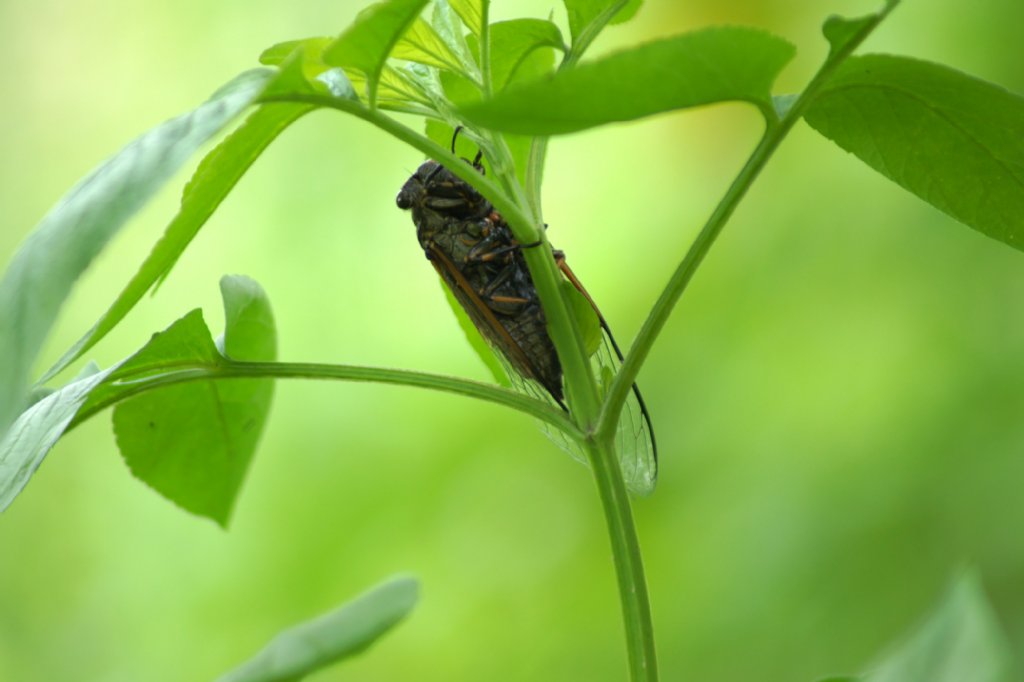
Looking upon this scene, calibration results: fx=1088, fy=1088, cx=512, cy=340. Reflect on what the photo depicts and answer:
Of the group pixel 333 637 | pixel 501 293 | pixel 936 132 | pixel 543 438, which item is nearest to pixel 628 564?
pixel 333 637

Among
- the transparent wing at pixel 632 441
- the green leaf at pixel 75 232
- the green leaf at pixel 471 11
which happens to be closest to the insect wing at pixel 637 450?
the transparent wing at pixel 632 441

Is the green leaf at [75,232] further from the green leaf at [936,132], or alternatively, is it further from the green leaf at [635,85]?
the green leaf at [936,132]

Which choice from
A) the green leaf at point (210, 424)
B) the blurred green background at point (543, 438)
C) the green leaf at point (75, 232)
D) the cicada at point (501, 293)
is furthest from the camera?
the blurred green background at point (543, 438)

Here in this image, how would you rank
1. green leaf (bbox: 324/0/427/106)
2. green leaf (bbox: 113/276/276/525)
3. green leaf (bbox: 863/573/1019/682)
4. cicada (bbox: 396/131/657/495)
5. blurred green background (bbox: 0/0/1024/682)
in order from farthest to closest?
blurred green background (bbox: 0/0/1024/682), cicada (bbox: 396/131/657/495), green leaf (bbox: 113/276/276/525), green leaf (bbox: 863/573/1019/682), green leaf (bbox: 324/0/427/106)

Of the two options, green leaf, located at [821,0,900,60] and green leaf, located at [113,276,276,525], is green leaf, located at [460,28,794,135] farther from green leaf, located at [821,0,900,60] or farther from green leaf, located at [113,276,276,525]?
green leaf, located at [113,276,276,525]

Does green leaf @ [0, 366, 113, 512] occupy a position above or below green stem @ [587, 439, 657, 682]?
above

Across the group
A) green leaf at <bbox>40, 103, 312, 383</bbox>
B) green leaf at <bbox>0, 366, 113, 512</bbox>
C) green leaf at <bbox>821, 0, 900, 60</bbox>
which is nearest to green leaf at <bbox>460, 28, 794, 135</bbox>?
green leaf at <bbox>821, 0, 900, 60</bbox>

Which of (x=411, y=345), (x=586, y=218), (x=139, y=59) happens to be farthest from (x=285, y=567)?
(x=139, y=59)

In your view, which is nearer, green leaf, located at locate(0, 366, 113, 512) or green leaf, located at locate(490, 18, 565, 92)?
green leaf, located at locate(0, 366, 113, 512)
